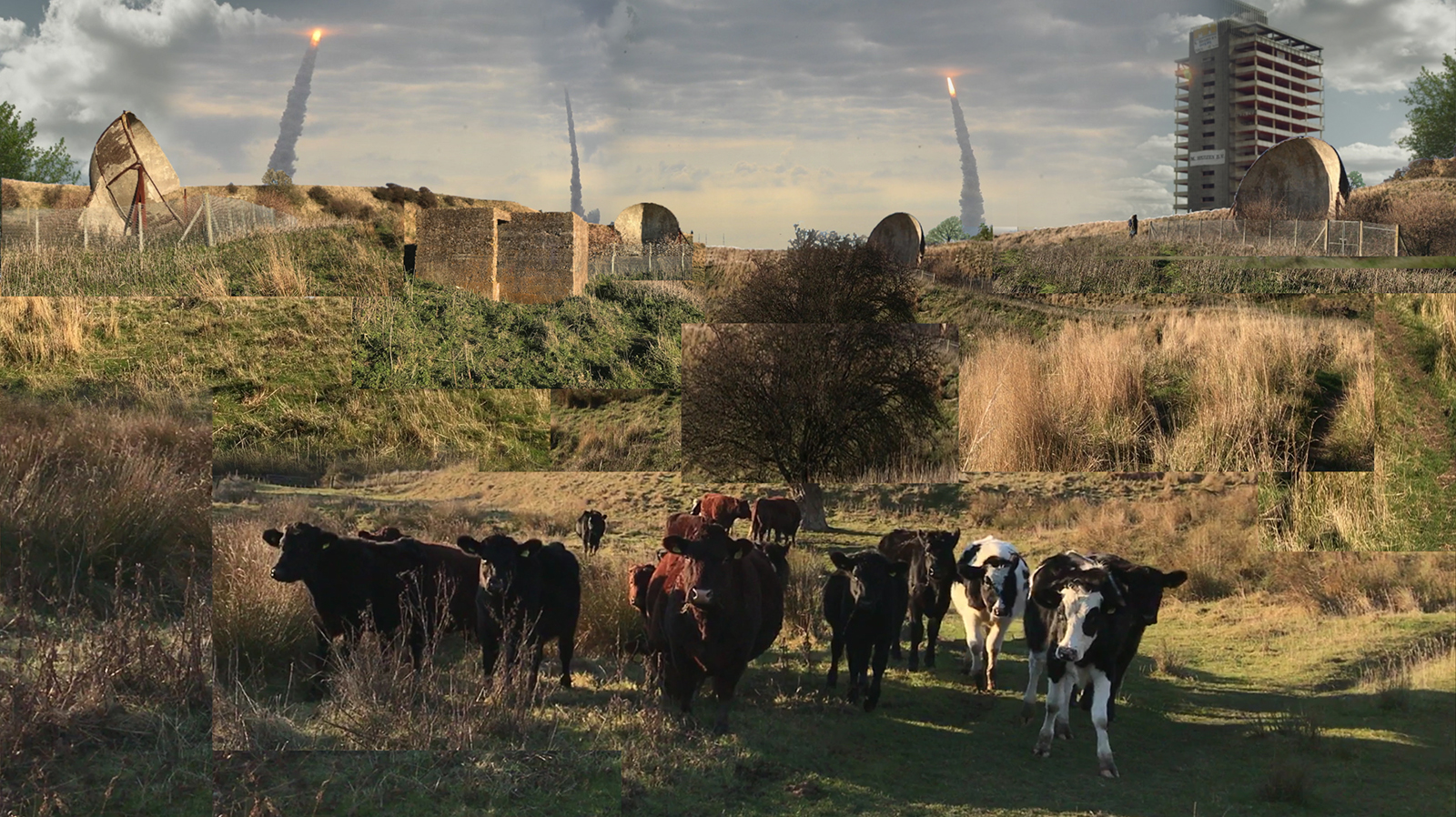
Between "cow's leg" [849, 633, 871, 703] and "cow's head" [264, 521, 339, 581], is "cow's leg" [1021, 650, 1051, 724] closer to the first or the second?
"cow's leg" [849, 633, 871, 703]

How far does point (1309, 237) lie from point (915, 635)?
31631mm

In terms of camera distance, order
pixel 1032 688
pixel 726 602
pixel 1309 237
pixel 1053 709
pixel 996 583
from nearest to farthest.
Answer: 1. pixel 726 602
2. pixel 1053 709
3. pixel 1032 688
4. pixel 996 583
5. pixel 1309 237

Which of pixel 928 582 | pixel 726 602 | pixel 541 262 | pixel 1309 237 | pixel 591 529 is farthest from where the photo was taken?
pixel 1309 237

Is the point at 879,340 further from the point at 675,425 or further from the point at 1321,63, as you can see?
the point at 1321,63

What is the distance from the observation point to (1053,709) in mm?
9969

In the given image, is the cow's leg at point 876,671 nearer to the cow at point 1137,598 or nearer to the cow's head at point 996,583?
the cow's head at point 996,583

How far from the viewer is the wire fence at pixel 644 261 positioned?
36.7 m

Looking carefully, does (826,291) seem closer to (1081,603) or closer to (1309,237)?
(1081,603)

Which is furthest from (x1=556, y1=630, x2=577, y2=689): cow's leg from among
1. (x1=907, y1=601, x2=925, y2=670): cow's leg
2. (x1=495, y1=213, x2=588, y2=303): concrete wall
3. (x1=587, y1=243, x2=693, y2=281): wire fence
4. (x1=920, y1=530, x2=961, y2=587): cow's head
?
(x1=587, y1=243, x2=693, y2=281): wire fence

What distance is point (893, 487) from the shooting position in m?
14.9

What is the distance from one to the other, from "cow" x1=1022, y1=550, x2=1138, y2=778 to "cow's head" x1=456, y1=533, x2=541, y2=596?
4.82 meters

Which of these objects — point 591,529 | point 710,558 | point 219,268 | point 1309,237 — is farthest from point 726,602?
point 1309,237

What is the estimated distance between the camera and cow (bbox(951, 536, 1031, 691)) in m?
11.3

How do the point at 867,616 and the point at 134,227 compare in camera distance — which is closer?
the point at 867,616
